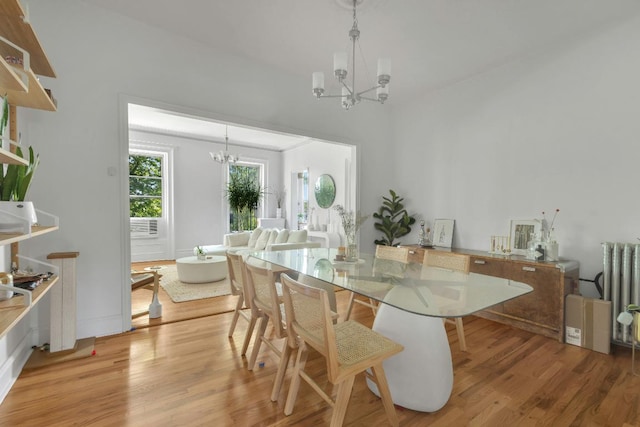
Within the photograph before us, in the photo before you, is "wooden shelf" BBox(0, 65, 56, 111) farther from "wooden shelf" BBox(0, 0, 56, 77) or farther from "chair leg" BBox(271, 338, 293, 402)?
"chair leg" BBox(271, 338, 293, 402)

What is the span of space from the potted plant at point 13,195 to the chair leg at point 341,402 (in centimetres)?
177

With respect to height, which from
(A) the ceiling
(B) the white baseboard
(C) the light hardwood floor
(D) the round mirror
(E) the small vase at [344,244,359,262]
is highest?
(A) the ceiling

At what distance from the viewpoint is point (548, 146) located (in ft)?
10.4

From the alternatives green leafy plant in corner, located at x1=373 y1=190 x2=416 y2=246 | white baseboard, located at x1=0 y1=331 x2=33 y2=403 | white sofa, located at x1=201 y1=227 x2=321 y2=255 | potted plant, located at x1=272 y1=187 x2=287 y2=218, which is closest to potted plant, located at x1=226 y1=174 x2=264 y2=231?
potted plant, located at x1=272 y1=187 x2=287 y2=218

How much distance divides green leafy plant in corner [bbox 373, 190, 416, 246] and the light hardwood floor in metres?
2.17

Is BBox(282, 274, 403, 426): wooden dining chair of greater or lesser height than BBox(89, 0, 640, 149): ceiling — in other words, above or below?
below

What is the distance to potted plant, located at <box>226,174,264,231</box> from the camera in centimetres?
720

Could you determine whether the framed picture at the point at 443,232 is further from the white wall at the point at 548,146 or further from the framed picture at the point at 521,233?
the framed picture at the point at 521,233

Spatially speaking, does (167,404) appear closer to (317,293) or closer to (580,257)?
(317,293)

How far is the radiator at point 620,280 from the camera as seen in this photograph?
8.05 ft

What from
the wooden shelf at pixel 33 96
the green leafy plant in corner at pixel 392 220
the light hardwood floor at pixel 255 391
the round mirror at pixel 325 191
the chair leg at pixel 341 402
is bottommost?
the light hardwood floor at pixel 255 391

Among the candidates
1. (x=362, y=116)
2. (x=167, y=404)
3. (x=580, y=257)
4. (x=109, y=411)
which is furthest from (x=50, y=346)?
(x=580, y=257)

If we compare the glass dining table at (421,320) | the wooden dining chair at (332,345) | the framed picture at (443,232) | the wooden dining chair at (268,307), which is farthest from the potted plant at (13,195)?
the framed picture at (443,232)

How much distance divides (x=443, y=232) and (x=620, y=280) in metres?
1.83
